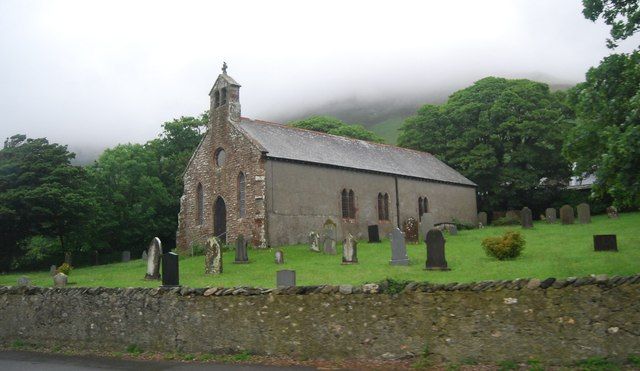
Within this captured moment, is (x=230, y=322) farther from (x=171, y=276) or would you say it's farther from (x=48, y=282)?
(x=48, y=282)

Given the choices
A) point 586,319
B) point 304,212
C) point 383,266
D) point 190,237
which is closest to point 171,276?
point 383,266

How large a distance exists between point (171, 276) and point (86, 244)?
32.3 meters

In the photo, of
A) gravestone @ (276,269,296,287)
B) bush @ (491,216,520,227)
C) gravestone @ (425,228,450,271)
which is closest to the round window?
gravestone @ (425,228,450,271)

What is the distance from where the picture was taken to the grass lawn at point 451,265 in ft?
55.6

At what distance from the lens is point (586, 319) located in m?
8.70

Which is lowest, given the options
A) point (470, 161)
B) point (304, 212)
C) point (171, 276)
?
point (171, 276)

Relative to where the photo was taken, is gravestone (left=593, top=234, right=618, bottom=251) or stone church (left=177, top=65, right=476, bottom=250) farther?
stone church (left=177, top=65, right=476, bottom=250)

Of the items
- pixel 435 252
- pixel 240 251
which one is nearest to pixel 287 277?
pixel 435 252

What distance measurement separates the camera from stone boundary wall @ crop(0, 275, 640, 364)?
871 centimetres

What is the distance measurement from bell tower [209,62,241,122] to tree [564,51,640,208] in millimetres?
22325

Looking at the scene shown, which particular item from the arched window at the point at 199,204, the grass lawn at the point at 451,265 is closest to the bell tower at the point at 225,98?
the arched window at the point at 199,204

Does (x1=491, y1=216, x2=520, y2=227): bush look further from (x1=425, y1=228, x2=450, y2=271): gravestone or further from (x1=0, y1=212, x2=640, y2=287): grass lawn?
(x1=425, y1=228, x2=450, y2=271): gravestone

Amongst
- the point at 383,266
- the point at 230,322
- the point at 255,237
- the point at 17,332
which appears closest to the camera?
the point at 230,322

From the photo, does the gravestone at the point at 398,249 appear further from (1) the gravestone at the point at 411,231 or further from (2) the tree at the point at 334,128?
(2) the tree at the point at 334,128
